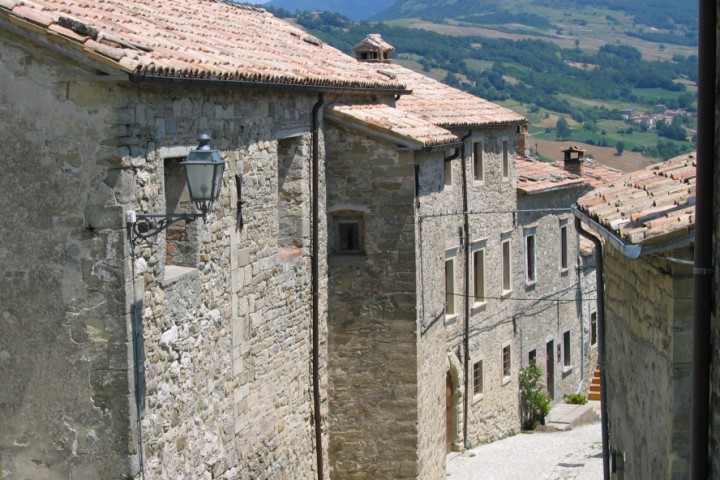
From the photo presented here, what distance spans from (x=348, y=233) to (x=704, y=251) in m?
9.21

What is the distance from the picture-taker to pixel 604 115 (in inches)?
4921

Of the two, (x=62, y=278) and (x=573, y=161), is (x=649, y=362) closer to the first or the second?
(x=62, y=278)

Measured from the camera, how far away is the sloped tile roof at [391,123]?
14758 mm

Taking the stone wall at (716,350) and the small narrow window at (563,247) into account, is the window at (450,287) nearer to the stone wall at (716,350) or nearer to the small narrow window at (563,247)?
the small narrow window at (563,247)

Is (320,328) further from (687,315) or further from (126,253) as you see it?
(687,315)

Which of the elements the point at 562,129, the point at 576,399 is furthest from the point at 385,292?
the point at 562,129

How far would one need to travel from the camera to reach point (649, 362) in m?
9.13

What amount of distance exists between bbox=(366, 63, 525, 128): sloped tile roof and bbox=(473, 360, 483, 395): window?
4623mm

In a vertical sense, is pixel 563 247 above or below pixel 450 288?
below

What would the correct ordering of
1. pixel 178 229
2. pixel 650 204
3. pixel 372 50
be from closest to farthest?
pixel 650 204 → pixel 178 229 → pixel 372 50

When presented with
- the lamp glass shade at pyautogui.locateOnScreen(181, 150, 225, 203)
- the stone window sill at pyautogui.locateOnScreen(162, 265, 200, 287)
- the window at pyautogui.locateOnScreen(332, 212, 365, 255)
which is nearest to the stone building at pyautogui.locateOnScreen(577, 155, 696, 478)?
the lamp glass shade at pyautogui.locateOnScreen(181, 150, 225, 203)

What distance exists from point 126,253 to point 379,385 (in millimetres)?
6566

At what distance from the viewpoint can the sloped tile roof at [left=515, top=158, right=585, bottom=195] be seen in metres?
25.9

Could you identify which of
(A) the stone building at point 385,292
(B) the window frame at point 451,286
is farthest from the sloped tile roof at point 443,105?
(B) the window frame at point 451,286
